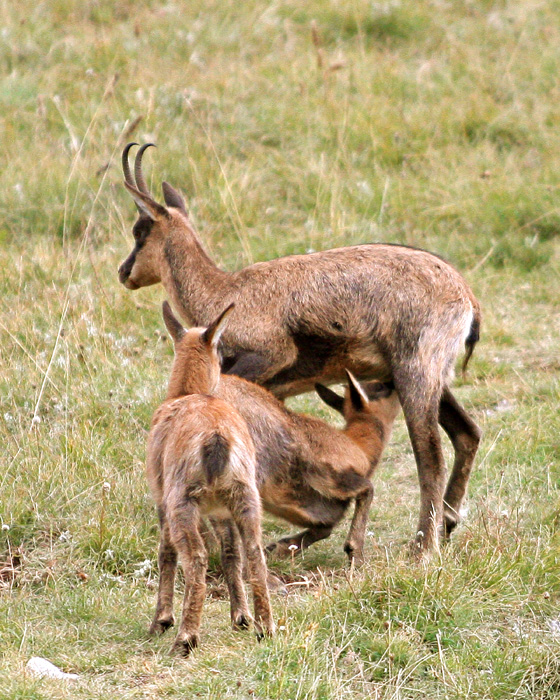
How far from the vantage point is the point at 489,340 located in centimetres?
838

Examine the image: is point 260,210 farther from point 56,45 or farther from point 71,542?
point 71,542

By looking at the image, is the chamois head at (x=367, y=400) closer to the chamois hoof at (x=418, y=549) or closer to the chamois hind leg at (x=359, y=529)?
the chamois hind leg at (x=359, y=529)

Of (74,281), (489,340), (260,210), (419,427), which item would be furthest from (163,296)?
(419,427)

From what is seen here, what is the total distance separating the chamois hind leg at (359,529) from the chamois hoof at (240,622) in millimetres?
1174

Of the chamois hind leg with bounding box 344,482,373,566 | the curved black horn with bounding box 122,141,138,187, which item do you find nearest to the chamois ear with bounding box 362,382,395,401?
the chamois hind leg with bounding box 344,482,373,566

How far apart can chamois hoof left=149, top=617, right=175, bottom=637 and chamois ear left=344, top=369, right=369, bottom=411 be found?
1780 millimetres

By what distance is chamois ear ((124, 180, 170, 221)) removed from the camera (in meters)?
6.40

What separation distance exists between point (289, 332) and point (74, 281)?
122 inches

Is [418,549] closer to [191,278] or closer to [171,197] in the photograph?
[191,278]

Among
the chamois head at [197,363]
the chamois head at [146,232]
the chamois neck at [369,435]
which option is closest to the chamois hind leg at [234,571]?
the chamois head at [197,363]

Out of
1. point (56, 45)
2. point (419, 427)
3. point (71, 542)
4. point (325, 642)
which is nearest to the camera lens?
point (325, 642)

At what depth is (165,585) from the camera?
460cm

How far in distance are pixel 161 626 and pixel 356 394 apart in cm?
186

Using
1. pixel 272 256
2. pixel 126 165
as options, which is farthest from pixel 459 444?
pixel 272 256
